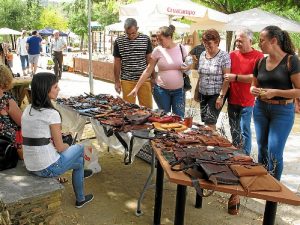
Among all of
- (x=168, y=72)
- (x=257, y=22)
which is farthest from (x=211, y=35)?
(x=257, y=22)

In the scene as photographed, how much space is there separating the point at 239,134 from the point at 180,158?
197 cm

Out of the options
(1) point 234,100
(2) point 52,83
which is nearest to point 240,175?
(2) point 52,83

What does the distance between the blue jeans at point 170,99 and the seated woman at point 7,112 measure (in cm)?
190

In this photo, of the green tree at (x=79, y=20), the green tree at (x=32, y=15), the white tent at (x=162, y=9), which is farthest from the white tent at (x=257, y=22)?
the green tree at (x=32, y=15)

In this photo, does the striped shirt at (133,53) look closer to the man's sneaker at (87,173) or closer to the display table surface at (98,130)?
the display table surface at (98,130)

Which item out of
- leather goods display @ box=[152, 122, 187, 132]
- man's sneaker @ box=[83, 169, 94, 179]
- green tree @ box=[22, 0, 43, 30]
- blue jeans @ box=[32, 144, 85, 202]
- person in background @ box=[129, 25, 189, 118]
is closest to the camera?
blue jeans @ box=[32, 144, 85, 202]

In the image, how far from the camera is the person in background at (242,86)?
4.04m

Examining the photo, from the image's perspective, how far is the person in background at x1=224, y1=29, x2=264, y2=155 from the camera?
4.04 metres

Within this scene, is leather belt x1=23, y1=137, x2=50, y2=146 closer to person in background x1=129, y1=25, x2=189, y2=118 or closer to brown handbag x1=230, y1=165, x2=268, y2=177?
brown handbag x1=230, y1=165, x2=268, y2=177

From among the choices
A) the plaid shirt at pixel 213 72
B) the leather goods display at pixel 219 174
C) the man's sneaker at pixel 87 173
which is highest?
the plaid shirt at pixel 213 72

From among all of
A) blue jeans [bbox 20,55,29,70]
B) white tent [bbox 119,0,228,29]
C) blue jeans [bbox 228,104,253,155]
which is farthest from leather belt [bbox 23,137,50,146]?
blue jeans [bbox 20,55,29,70]

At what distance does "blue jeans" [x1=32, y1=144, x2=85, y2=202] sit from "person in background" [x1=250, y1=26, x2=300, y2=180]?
1.87m

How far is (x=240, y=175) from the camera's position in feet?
7.72

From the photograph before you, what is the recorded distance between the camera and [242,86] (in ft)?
13.8
